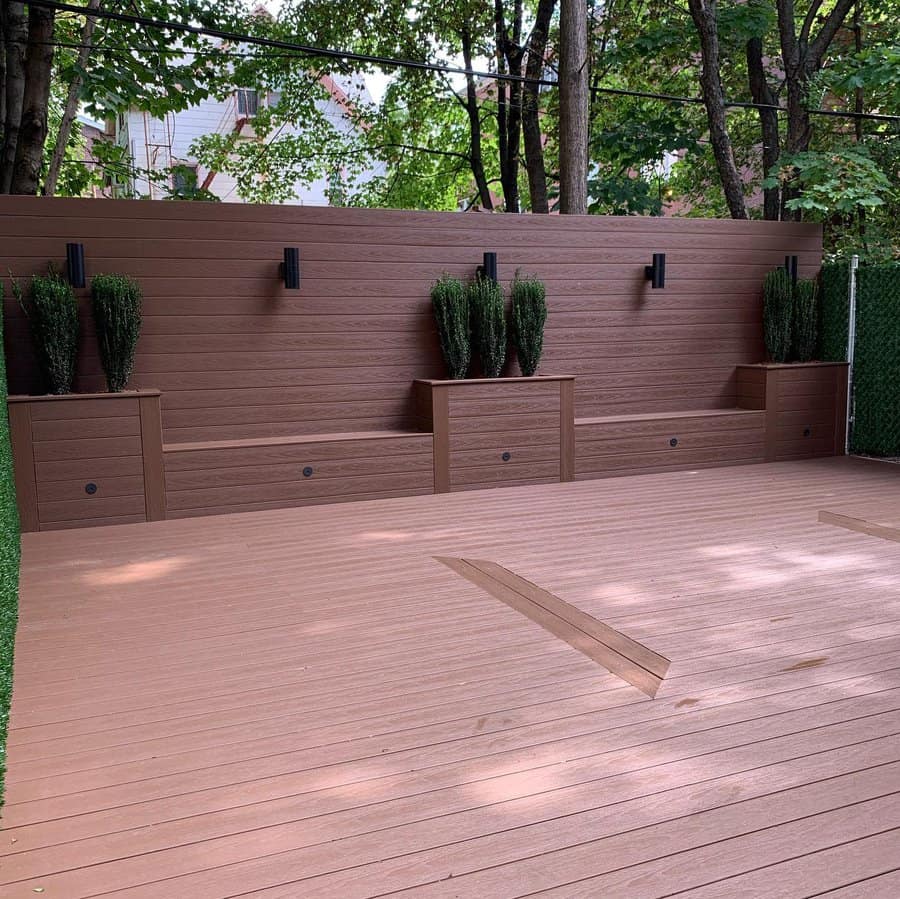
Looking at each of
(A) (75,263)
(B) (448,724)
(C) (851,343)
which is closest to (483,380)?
(A) (75,263)

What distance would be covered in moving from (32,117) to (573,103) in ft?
14.8

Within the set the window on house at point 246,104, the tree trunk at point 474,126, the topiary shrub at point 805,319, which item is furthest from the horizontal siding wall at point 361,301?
the window on house at point 246,104

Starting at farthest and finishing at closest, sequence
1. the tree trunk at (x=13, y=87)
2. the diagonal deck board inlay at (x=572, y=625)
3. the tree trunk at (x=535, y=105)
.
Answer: the tree trunk at (x=535, y=105), the tree trunk at (x=13, y=87), the diagonal deck board inlay at (x=572, y=625)

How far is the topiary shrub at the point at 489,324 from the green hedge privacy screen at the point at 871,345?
2.94m

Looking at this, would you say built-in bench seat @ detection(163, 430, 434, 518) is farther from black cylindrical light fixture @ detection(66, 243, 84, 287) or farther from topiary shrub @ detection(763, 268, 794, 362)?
topiary shrub @ detection(763, 268, 794, 362)

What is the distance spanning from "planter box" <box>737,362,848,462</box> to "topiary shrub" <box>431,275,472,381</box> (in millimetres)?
2520

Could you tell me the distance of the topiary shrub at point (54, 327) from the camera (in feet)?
17.5

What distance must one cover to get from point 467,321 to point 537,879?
16.2 ft

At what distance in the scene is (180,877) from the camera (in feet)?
6.23

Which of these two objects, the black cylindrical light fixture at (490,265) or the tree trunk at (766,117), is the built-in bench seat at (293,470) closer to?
the black cylindrical light fixture at (490,265)

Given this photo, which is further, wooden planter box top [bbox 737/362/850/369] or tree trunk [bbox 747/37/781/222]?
tree trunk [bbox 747/37/781/222]

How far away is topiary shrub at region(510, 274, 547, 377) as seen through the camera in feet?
21.7

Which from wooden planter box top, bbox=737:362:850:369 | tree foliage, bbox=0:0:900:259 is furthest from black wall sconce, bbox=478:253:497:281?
wooden planter box top, bbox=737:362:850:369

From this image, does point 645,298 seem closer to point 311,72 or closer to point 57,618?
point 57,618
